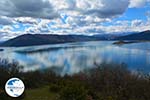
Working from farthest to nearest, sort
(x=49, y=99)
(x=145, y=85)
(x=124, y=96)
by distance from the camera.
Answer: (x=145, y=85), (x=124, y=96), (x=49, y=99)

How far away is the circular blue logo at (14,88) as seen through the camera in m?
5.74

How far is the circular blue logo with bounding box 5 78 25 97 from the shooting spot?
5.74 meters

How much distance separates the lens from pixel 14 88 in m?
5.82

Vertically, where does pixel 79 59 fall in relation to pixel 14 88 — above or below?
below

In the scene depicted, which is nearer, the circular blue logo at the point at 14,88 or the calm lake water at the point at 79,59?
the circular blue logo at the point at 14,88

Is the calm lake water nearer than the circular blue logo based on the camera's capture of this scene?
No

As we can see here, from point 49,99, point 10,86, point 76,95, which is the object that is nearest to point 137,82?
point 49,99

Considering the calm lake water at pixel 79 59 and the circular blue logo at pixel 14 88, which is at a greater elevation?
the circular blue logo at pixel 14 88

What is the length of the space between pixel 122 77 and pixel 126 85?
10.9ft

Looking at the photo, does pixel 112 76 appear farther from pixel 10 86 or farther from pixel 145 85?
pixel 10 86

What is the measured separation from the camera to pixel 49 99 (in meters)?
16.8

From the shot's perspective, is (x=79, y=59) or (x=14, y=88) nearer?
(x=14, y=88)

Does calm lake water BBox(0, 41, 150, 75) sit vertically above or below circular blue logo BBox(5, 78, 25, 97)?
below

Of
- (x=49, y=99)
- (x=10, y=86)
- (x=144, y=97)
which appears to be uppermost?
(x=10, y=86)
